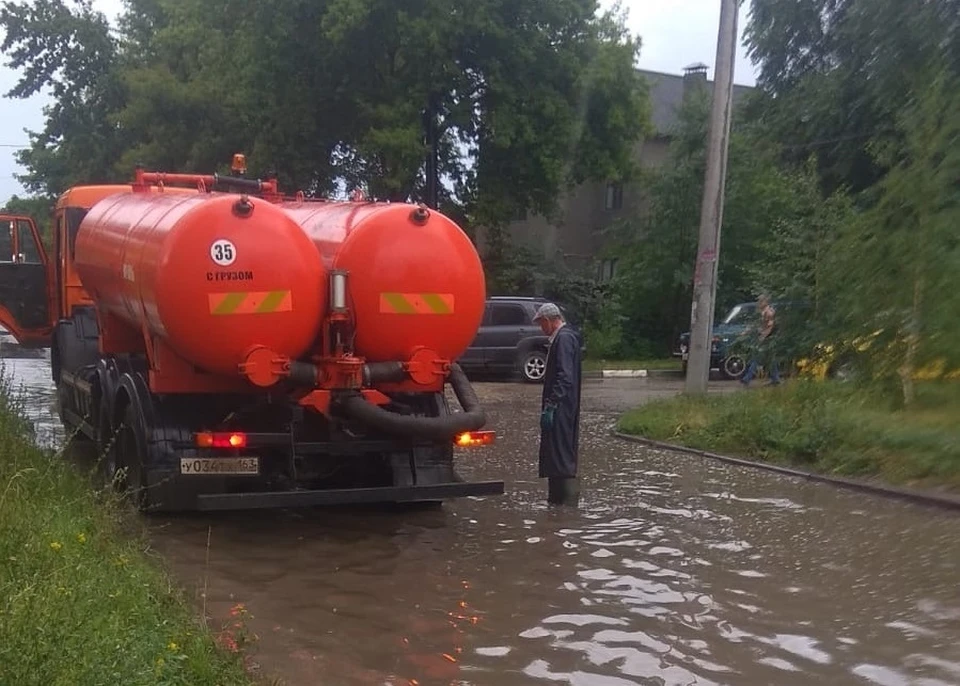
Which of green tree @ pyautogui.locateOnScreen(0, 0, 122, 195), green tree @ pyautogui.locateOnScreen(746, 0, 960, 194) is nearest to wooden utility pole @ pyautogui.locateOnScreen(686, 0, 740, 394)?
green tree @ pyautogui.locateOnScreen(746, 0, 960, 194)

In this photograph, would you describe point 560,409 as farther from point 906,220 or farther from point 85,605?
point 906,220

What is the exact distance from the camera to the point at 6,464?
7.30 metres

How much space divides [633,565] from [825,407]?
169 inches

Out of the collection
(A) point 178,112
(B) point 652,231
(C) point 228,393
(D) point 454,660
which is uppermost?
(A) point 178,112

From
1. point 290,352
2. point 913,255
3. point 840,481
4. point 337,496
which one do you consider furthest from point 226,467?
point 840,481

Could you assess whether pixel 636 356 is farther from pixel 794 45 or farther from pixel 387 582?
pixel 387 582

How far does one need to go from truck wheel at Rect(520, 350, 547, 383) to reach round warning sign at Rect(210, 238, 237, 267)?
1527 centimetres

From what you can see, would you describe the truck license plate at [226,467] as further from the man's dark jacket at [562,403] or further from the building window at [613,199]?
the building window at [613,199]

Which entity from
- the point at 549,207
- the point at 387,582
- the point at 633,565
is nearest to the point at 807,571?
the point at 633,565

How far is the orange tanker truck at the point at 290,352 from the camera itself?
23.1ft

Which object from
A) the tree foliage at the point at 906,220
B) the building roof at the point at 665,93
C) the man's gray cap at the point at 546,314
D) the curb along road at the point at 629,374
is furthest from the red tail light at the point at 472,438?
the building roof at the point at 665,93

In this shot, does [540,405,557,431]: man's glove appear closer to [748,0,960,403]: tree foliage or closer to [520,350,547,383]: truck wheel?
[748,0,960,403]: tree foliage

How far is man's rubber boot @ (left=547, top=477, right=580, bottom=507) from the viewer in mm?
9008

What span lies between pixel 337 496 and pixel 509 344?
584 inches
